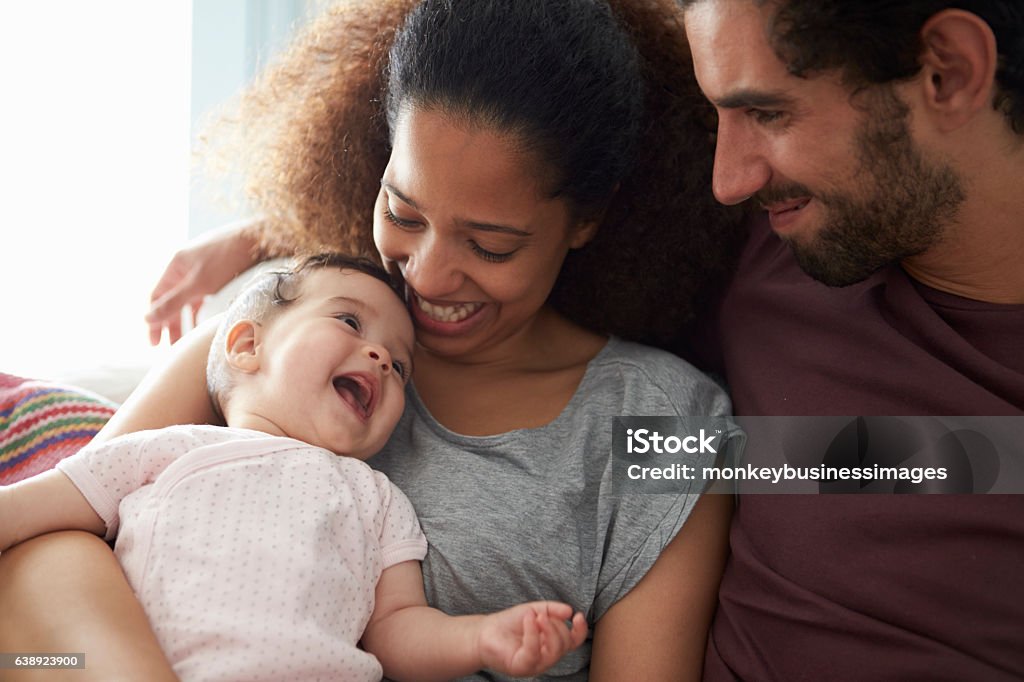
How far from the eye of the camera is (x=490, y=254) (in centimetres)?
150

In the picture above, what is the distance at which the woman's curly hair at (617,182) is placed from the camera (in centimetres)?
169

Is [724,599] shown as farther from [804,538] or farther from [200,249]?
[200,249]

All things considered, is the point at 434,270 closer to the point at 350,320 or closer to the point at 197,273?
the point at 350,320

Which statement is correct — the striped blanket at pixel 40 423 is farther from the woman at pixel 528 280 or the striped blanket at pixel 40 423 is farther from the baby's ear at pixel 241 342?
the baby's ear at pixel 241 342

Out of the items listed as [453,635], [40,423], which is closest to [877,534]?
[453,635]

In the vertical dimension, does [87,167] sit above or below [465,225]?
below

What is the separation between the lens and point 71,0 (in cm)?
259

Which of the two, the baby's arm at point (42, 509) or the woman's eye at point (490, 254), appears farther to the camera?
the woman's eye at point (490, 254)

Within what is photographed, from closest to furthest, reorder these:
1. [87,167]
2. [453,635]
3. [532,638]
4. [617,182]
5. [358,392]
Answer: [532,638]
[453,635]
[358,392]
[617,182]
[87,167]

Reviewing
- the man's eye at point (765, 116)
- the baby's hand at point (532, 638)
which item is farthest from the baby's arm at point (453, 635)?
the man's eye at point (765, 116)

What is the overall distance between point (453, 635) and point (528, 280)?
50 cm

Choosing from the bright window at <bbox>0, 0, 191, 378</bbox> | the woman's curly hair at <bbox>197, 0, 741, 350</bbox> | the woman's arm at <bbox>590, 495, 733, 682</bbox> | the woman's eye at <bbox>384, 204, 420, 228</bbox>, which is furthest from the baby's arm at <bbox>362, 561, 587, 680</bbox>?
the bright window at <bbox>0, 0, 191, 378</bbox>

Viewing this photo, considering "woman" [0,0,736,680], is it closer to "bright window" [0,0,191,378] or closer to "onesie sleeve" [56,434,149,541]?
"onesie sleeve" [56,434,149,541]

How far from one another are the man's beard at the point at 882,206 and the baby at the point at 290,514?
574 millimetres
